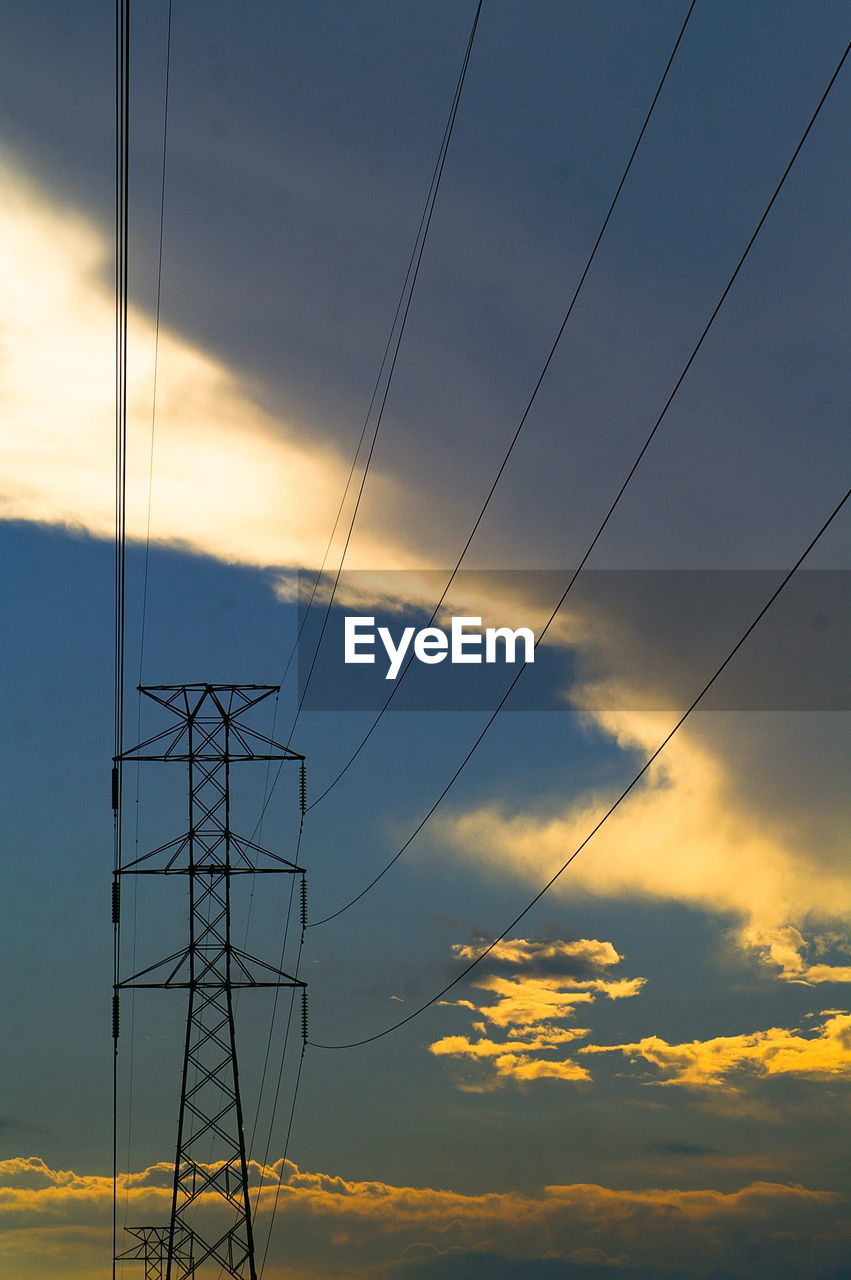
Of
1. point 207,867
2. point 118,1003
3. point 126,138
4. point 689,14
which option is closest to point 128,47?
point 126,138

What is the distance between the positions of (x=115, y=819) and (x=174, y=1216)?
45.8ft

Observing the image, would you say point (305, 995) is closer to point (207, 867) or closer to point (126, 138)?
point (207, 867)

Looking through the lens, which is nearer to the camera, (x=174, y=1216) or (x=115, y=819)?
(x=174, y=1216)

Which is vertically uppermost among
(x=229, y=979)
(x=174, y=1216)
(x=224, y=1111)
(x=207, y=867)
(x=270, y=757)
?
(x=270, y=757)

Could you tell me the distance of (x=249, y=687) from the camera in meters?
49.4

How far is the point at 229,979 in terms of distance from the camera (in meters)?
48.6

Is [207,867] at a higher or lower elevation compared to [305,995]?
higher

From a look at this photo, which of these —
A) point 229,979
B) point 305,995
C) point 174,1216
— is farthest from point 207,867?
point 174,1216

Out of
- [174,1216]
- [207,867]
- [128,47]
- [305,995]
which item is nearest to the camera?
[128,47]

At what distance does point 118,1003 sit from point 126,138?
1504 inches

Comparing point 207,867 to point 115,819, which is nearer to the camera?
point 207,867

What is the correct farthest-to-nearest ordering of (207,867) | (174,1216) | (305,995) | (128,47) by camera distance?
1. (305,995)
2. (207,867)
3. (174,1216)
4. (128,47)

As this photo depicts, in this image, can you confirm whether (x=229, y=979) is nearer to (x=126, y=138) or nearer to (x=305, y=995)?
(x=305, y=995)

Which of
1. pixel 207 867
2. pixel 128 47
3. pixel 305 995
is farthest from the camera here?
pixel 305 995
